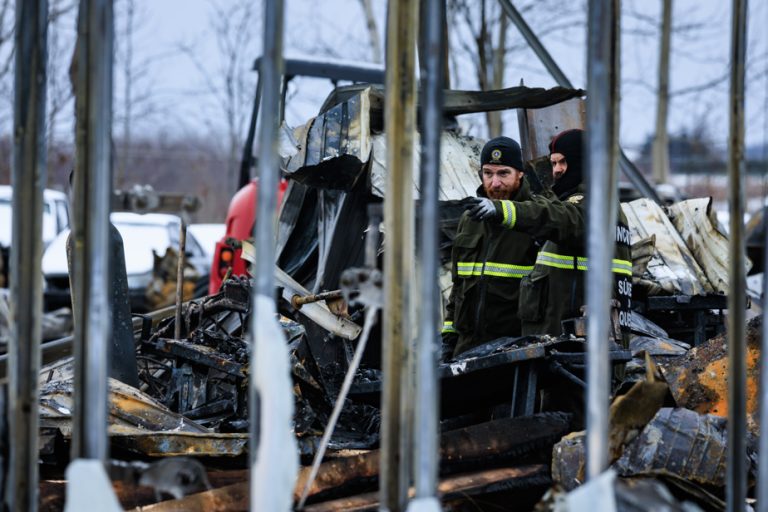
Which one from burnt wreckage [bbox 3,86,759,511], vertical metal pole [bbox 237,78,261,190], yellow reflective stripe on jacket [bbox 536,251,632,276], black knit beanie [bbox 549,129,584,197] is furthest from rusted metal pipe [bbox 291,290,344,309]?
vertical metal pole [bbox 237,78,261,190]

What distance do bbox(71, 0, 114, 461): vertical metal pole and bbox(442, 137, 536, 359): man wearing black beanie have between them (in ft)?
10.6

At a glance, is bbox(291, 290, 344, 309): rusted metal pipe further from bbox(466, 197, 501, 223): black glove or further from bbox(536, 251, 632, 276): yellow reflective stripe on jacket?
bbox(536, 251, 632, 276): yellow reflective stripe on jacket

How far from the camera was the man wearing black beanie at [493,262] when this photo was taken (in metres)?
4.98

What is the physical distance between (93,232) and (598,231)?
102 cm

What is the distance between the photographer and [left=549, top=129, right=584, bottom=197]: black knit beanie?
16.2 ft

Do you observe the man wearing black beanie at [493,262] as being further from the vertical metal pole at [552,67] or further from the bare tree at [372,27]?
the bare tree at [372,27]

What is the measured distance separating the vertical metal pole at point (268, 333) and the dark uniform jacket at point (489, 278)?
10.5 ft

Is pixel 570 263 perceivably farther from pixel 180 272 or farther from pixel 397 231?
pixel 397 231

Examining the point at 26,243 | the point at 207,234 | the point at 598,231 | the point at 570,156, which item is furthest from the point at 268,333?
the point at 207,234

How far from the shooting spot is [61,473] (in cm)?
341

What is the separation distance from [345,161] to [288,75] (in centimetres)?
485

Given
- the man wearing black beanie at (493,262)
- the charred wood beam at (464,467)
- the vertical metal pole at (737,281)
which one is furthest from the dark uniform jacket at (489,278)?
the vertical metal pole at (737,281)

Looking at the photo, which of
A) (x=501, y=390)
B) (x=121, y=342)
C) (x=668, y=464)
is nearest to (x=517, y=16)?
(x=501, y=390)

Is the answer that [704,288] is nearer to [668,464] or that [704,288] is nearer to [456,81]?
[668,464]
